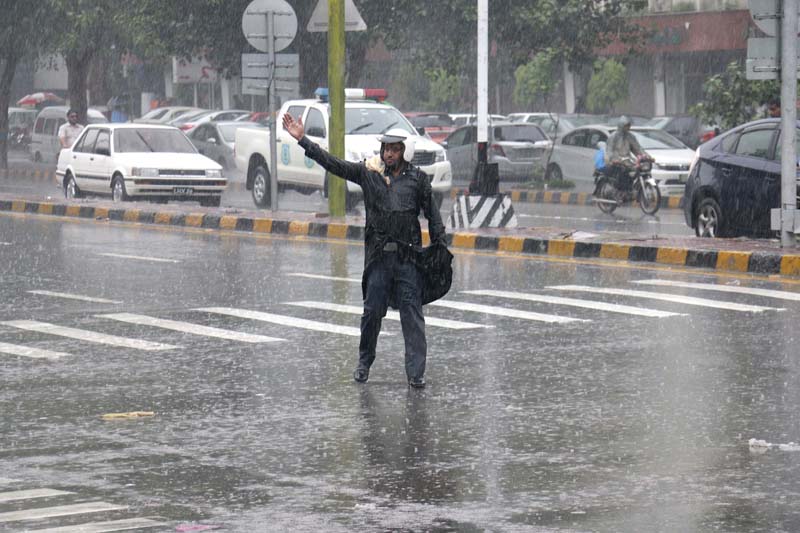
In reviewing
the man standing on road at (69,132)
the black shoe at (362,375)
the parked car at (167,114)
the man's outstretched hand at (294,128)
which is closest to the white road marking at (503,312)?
the black shoe at (362,375)

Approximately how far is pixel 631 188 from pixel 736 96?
246 cm

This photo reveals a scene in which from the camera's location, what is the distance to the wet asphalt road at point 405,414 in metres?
6.85

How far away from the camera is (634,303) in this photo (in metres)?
13.9

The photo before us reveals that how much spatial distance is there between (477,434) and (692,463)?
124cm

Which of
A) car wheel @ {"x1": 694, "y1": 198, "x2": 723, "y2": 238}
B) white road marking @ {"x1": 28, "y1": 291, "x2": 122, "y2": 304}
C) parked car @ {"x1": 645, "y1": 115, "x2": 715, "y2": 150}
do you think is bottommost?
white road marking @ {"x1": 28, "y1": 291, "x2": 122, "y2": 304}

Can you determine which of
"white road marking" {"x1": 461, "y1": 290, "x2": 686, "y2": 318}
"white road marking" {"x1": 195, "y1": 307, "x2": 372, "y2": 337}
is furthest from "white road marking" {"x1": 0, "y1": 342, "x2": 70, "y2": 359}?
"white road marking" {"x1": 461, "y1": 290, "x2": 686, "y2": 318}

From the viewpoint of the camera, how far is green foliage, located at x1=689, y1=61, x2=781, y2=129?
26672mm

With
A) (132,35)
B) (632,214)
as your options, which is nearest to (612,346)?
(632,214)

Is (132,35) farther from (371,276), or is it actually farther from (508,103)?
(371,276)

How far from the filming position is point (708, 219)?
760 inches

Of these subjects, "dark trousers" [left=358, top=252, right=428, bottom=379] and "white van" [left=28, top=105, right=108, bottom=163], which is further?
"white van" [left=28, top=105, right=108, bottom=163]

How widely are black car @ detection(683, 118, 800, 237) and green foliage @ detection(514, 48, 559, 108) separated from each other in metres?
30.6

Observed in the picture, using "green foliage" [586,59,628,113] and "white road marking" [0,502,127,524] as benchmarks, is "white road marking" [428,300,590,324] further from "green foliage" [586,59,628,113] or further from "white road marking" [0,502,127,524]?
"green foliage" [586,59,628,113]

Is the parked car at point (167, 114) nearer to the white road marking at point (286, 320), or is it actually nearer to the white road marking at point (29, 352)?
the white road marking at point (286, 320)
